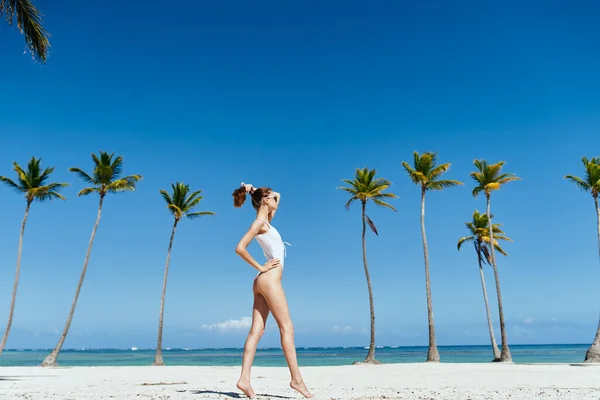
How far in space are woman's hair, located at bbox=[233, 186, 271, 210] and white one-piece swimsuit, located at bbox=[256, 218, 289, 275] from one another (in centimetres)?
40

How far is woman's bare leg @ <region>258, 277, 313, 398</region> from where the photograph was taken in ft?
20.3

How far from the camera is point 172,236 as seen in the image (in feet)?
108

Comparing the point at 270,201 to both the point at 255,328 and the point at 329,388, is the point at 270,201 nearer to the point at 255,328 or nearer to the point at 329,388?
the point at 255,328

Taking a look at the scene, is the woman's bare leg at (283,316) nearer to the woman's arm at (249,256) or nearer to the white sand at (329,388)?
the woman's arm at (249,256)

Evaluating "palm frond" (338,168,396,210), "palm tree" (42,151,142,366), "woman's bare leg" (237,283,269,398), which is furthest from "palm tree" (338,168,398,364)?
"woman's bare leg" (237,283,269,398)

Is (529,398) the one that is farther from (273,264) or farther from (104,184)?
(104,184)

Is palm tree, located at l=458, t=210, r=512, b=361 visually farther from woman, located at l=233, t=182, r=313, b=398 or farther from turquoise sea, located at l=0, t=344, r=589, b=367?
woman, located at l=233, t=182, r=313, b=398

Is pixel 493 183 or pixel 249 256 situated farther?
pixel 493 183

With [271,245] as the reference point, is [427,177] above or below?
above

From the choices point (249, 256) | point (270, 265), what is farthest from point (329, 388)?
point (249, 256)

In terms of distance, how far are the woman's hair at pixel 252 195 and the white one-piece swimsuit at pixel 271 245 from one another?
0.40 metres

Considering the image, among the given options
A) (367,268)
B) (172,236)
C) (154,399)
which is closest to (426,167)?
(367,268)

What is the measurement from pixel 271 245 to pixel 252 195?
832mm

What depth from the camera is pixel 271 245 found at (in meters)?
6.45
